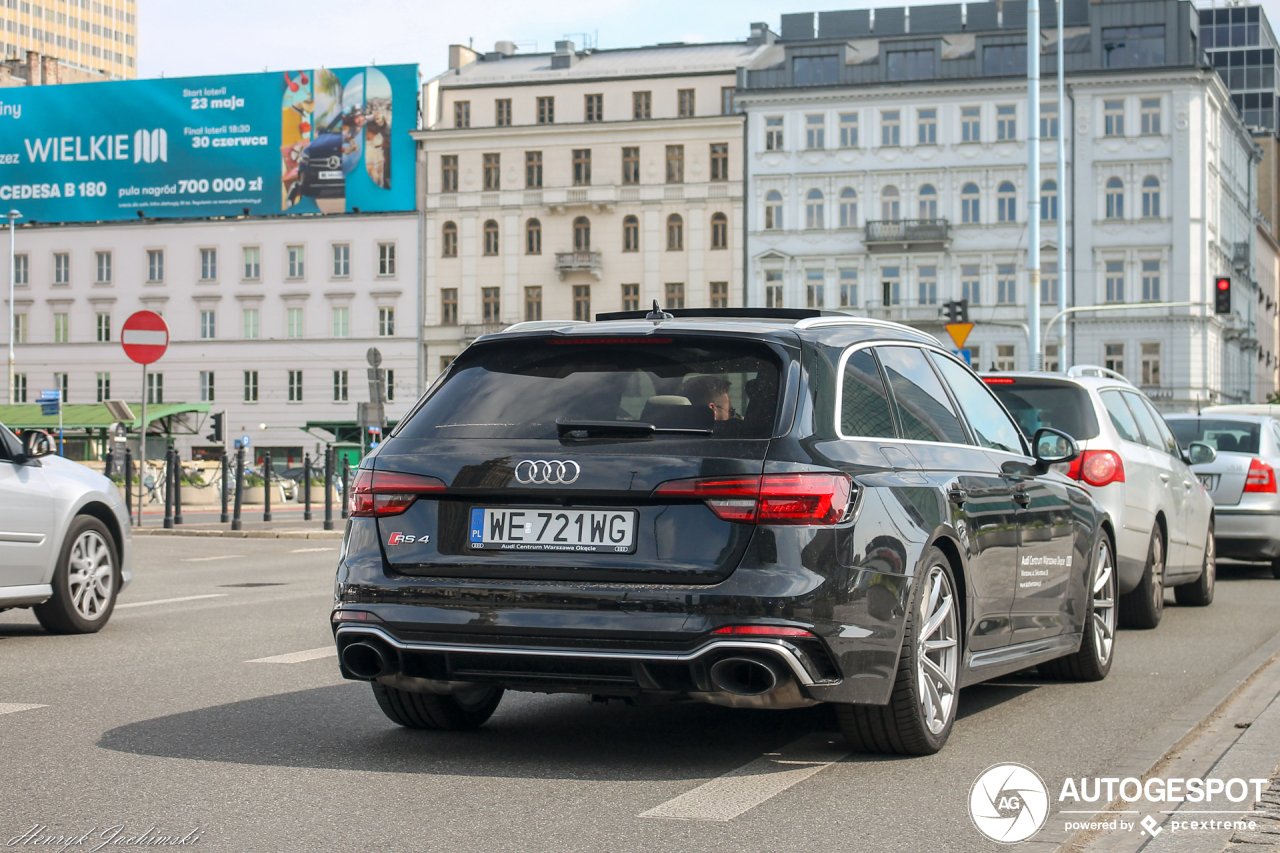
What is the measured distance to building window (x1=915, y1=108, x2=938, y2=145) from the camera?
6981cm

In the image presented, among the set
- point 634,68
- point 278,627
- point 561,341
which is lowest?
point 278,627

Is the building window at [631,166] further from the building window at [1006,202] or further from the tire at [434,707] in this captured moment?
the tire at [434,707]

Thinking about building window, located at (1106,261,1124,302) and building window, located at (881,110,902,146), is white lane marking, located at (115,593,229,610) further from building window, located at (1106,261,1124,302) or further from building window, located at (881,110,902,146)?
building window, located at (881,110,902,146)

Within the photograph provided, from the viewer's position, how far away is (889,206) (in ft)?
231

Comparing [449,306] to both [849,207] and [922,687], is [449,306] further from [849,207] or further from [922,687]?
[922,687]

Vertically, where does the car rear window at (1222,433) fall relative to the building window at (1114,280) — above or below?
below

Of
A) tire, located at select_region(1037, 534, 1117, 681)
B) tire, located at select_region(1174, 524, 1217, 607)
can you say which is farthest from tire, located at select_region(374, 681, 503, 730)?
tire, located at select_region(1174, 524, 1217, 607)

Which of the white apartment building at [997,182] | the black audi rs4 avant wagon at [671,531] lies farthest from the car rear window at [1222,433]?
the white apartment building at [997,182]

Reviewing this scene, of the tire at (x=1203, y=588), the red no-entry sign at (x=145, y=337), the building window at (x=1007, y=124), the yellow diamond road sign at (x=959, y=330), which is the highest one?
the building window at (x=1007, y=124)

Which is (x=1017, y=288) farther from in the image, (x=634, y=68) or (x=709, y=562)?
(x=709, y=562)

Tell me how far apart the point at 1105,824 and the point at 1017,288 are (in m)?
65.9

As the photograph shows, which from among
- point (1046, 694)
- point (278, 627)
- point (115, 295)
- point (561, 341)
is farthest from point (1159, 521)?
point (115, 295)

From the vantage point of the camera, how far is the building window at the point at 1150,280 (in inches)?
2662

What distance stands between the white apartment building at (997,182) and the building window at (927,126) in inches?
2.4
